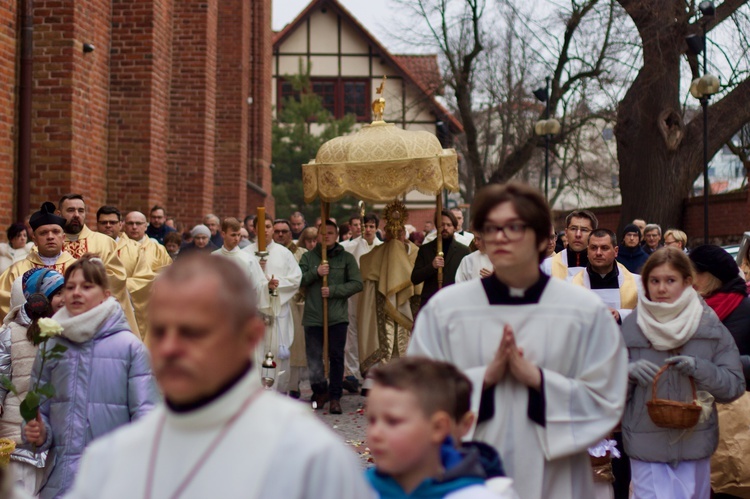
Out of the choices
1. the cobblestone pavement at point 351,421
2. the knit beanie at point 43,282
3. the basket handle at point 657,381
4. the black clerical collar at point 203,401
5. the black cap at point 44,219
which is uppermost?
the black cap at point 44,219

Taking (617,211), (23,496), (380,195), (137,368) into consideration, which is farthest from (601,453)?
(617,211)

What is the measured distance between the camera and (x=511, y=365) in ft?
12.6

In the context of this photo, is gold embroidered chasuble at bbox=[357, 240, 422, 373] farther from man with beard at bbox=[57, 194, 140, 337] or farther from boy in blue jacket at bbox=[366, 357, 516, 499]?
boy in blue jacket at bbox=[366, 357, 516, 499]

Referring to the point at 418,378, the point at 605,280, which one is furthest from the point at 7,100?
the point at 418,378

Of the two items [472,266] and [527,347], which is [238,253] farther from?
[527,347]

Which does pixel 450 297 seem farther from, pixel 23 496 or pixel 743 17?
pixel 743 17

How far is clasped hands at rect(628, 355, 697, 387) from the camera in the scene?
19.0 feet

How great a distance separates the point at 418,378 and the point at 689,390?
3322mm

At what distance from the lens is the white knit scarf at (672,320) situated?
586cm

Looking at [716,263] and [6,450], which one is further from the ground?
[716,263]

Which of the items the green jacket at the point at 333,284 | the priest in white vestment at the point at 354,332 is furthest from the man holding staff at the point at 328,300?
the priest in white vestment at the point at 354,332

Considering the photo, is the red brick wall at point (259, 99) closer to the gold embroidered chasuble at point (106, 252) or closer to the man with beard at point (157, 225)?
the man with beard at point (157, 225)

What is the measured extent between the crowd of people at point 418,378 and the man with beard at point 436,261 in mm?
1807

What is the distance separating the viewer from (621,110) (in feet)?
75.7
